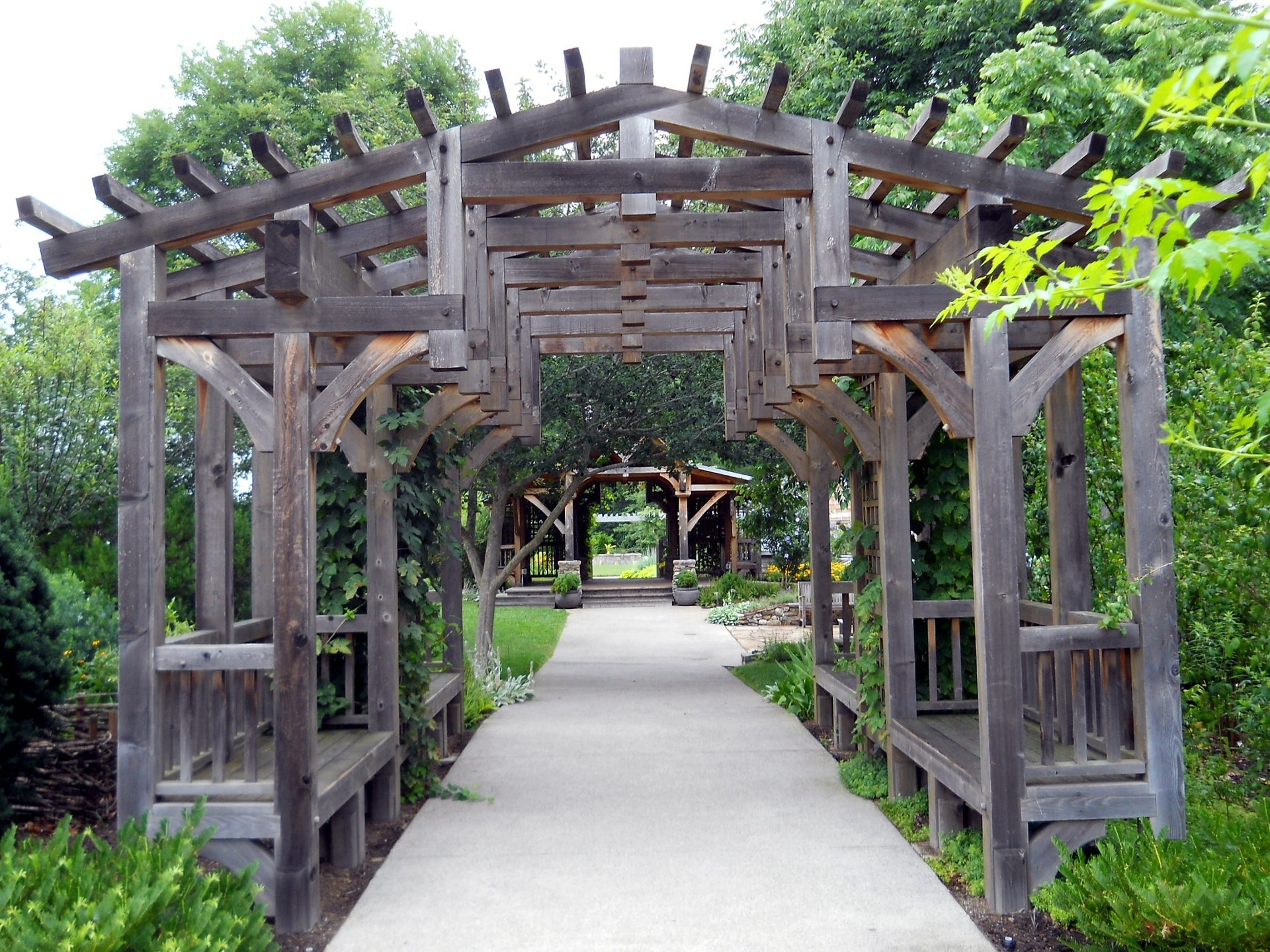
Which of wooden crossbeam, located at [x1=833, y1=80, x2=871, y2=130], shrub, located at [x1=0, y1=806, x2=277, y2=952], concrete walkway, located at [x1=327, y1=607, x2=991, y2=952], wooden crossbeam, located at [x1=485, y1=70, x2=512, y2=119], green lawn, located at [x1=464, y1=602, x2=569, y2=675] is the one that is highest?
wooden crossbeam, located at [x1=485, y1=70, x2=512, y2=119]

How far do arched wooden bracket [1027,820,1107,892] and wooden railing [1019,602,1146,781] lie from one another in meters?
0.22


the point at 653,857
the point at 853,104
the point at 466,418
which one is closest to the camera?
the point at 853,104

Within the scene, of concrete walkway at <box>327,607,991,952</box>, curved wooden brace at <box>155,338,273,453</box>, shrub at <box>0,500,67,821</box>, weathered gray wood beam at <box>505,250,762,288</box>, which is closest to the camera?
concrete walkway at <box>327,607,991,952</box>

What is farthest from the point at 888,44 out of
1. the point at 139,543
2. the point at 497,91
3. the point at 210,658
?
the point at 210,658

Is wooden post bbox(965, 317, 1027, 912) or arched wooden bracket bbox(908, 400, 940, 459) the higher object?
arched wooden bracket bbox(908, 400, 940, 459)

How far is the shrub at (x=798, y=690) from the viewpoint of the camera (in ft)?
30.7

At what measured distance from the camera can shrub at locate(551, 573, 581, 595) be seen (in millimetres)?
21875

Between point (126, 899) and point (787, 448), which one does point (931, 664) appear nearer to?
point (787, 448)

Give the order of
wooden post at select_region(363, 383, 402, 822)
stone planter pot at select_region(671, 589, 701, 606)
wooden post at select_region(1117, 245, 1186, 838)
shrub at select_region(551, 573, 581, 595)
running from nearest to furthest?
wooden post at select_region(1117, 245, 1186, 838)
wooden post at select_region(363, 383, 402, 822)
shrub at select_region(551, 573, 581, 595)
stone planter pot at select_region(671, 589, 701, 606)

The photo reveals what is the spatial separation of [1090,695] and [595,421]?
7892mm

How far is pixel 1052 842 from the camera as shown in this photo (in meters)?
4.30

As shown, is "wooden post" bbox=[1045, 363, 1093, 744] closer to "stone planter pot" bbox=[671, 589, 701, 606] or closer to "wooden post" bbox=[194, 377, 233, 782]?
"wooden post" bbox=[194, 377, 233, 782]

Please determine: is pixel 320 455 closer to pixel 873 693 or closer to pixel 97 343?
pixel 873 693

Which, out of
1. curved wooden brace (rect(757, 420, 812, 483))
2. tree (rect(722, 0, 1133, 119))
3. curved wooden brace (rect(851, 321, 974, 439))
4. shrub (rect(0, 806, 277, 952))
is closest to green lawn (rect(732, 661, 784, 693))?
curved wooden brace (rect(757, 420, 812, 483))
